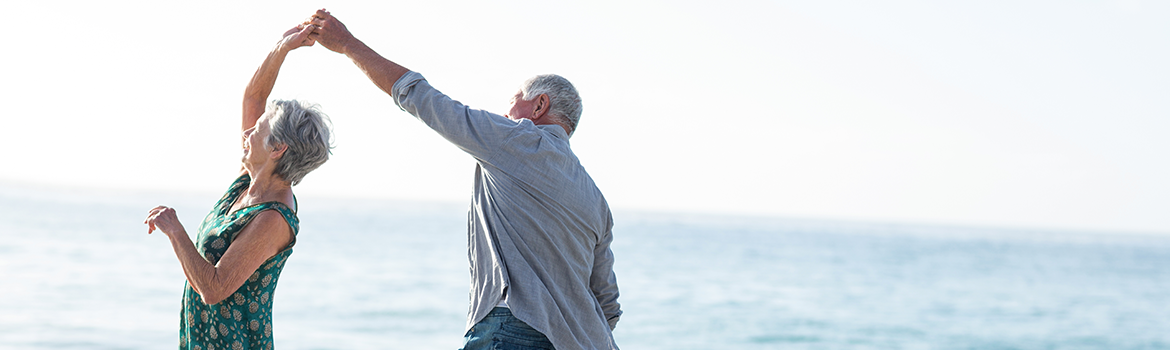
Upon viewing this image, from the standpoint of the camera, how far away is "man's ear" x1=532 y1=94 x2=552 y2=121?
2447mm

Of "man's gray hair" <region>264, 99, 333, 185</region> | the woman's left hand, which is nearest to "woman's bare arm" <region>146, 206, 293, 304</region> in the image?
the woman's left hand

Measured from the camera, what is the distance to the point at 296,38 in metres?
2.58

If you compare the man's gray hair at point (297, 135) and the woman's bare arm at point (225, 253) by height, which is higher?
the man's gray hair at point (297, 135)

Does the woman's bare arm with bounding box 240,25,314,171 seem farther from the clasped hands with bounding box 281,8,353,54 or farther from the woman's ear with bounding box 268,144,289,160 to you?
the woman's ear with bounding box 268,144,289,160

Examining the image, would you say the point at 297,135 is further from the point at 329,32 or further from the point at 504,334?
the point at 504,334

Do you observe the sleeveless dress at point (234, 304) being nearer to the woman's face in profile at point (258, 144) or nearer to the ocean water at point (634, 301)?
the woman's face in profile at point (258, 144)

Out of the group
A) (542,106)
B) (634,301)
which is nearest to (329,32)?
(542,106)

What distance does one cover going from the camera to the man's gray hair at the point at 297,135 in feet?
7.91

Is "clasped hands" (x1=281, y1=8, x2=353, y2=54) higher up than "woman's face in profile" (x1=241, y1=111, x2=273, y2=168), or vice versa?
"clasped hands" (x1=281, y1=8, x2=353, y2=54)

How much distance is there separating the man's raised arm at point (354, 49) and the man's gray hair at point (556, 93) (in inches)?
13.4

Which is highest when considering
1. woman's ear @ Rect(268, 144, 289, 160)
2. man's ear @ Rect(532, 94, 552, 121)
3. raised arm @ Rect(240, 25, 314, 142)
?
raised arm @ Rect(240, 25, 314, 142)

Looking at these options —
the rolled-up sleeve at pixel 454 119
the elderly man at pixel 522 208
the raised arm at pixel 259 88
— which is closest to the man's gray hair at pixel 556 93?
the elderly man at pixel 522 208

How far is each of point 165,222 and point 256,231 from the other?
0.21 metres

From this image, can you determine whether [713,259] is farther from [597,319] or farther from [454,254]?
[597,319]
